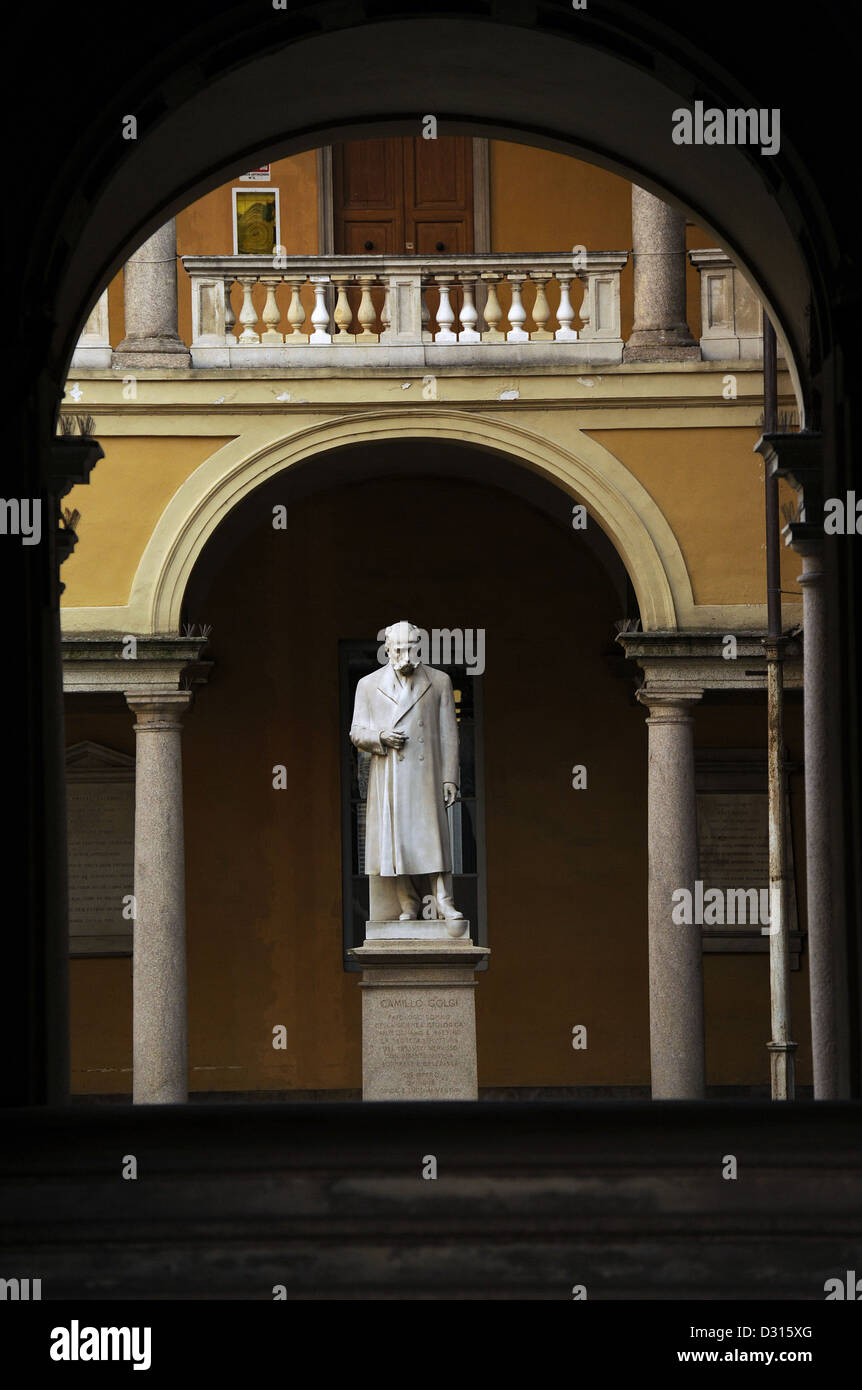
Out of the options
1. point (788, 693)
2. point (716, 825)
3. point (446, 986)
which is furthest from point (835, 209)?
point (716, 825)

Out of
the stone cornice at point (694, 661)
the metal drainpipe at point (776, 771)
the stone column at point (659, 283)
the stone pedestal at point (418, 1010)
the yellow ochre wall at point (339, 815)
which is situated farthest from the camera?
the yellow ochre wall at point (339, 815)

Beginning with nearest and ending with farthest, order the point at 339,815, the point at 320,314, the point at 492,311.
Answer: the point at 492,311 → the point at 320,314 → the point at 339,815

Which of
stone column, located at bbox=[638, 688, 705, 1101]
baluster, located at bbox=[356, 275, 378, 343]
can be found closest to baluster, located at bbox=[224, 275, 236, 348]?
baluster, located at bbox=[356, 275, 378, 343]

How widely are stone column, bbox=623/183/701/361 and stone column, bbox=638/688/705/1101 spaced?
7.39 feet

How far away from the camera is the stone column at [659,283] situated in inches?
541

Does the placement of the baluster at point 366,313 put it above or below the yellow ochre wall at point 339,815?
above

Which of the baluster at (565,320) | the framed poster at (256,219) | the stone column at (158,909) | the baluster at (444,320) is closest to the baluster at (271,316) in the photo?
the baluster at (444,320)

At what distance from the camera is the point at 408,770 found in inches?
414

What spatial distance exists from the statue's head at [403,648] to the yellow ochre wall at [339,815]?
5.69m

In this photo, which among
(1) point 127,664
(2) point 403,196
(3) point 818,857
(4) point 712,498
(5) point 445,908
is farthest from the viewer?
(2) point 403,196

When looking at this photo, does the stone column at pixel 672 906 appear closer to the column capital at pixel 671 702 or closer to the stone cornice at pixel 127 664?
the column capital at pixel 671 702

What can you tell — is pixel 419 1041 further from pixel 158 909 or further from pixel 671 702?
pixel 671 702

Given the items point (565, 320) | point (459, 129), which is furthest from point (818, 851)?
point (565, 320)

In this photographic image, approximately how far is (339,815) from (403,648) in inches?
238
